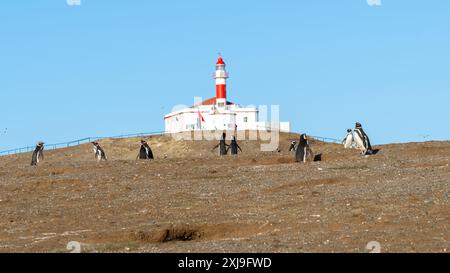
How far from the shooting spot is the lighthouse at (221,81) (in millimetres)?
96625

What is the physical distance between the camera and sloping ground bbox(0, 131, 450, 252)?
65.0ft

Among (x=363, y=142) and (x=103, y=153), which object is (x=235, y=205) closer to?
(x=363, y=142)

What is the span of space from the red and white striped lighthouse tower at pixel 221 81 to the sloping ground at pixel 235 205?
57.9 meters

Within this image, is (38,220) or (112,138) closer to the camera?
(38,220)

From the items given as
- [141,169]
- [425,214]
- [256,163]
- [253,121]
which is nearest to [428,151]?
[256,163]

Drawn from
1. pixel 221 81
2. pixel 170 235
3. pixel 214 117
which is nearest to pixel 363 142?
pixel 170 235

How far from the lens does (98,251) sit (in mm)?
19422

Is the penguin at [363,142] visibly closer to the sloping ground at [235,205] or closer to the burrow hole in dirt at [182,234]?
the sloping ground at [235,205]

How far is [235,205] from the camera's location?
25.6 meters

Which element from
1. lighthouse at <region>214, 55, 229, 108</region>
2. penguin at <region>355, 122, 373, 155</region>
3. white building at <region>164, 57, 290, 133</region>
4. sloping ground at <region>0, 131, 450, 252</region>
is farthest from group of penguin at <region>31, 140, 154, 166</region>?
lighthouse at <region>214, 55, 229, 108</region>

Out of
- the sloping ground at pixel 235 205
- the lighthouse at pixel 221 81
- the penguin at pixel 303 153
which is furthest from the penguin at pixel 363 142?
the lighthouse at pixel 221 81
